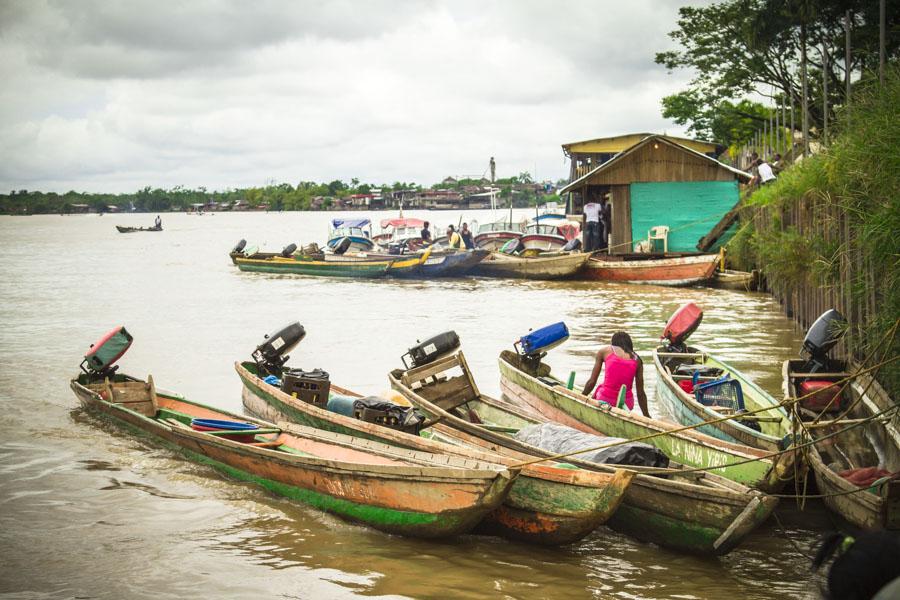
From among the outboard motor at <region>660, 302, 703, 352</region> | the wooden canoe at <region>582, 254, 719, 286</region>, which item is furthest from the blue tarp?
the outboard motor at <region>660, 302, 703, 352</region>

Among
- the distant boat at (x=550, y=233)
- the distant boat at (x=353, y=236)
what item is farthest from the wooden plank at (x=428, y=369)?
the distant boat at (x=353, y=236)

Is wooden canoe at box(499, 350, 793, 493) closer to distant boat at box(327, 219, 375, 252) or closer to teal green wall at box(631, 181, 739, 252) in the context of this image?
teal green wall at box(631, 181, 739, 252)

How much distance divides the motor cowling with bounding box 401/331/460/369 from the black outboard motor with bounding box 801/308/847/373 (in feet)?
13.0

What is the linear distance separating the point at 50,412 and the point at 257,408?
3688 millimetres

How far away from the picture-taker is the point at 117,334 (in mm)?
10750

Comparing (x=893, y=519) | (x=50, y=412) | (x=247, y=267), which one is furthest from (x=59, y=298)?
(x=893, y=519)

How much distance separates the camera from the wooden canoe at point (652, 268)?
77.5ft

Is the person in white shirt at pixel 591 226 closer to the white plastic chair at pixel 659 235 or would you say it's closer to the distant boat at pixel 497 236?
the white plastic chair at pixel 659 235

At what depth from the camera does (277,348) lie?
10852 mm

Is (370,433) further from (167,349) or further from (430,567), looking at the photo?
(167,349)

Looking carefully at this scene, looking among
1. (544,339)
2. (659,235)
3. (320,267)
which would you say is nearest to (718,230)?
(659,235)

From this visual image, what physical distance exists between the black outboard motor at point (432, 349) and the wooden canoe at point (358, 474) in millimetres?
1781

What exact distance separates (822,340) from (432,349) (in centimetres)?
429

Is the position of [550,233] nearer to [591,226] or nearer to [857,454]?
[591,226]
